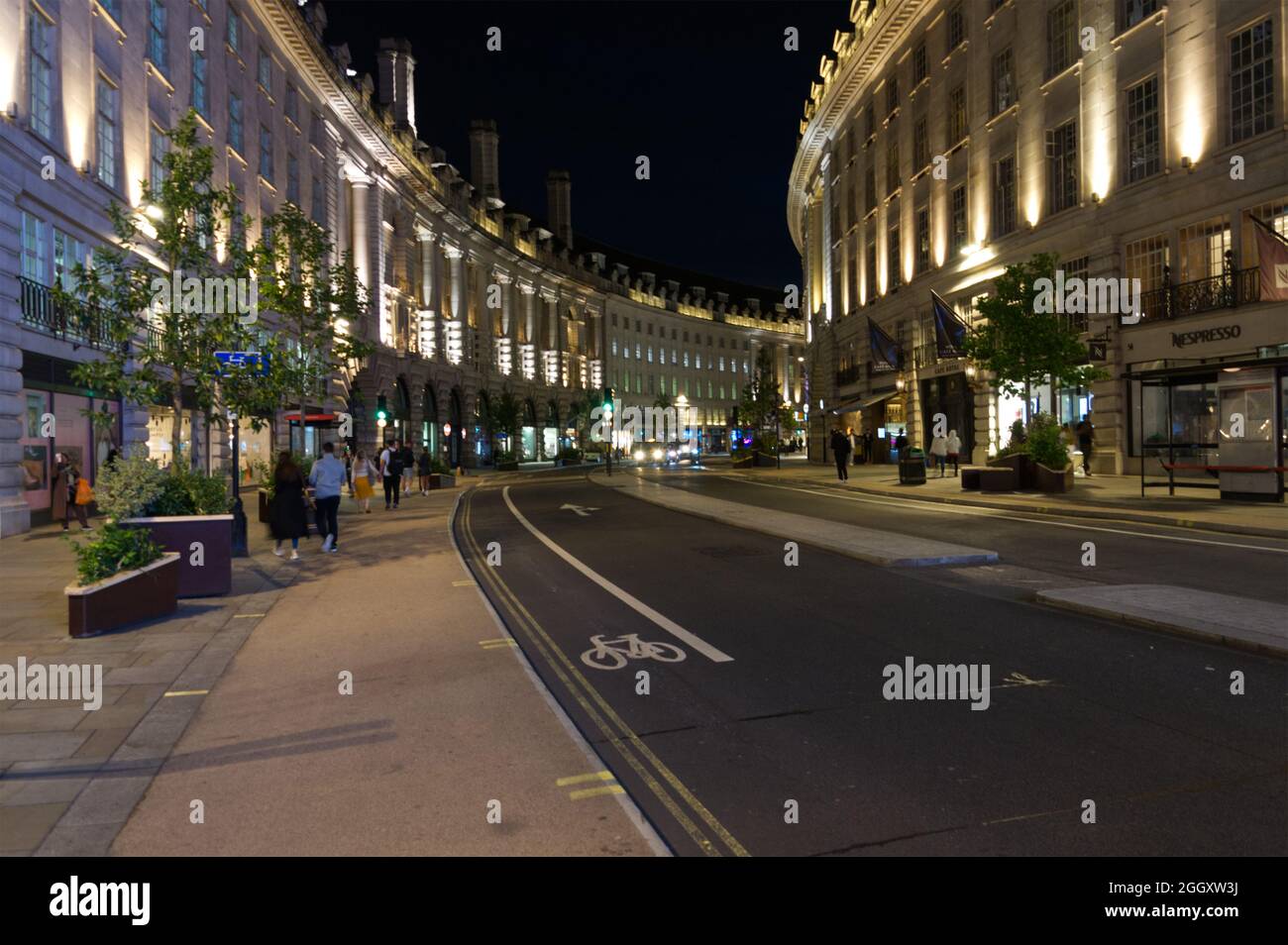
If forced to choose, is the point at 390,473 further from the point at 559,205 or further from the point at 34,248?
the point at 559,205

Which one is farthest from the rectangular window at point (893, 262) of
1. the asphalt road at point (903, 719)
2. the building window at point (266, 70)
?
the asphalt road at point (903, 719)

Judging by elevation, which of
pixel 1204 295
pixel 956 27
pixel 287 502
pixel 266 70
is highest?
pixel 956 27

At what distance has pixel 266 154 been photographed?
127 ft

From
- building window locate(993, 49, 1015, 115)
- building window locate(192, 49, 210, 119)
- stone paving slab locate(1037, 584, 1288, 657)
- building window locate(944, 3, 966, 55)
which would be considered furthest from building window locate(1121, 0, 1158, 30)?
building window locate(192, 49, 210, 119)

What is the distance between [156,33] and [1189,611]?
31.8 metres

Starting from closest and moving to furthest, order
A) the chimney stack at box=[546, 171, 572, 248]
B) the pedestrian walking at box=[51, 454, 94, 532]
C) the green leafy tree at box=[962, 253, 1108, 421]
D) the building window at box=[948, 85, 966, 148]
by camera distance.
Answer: the pedestrian walking at box=[51, 454, 94, 532], the green leafy tree at box=[962, 253, 1108, 421], the building window at box=[948, 85, 966, 148], the chimney stack at box=[546, 171, 572, 248]

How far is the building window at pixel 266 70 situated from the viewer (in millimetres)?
38794

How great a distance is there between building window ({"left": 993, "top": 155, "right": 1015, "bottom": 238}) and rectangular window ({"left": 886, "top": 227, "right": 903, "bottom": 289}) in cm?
917

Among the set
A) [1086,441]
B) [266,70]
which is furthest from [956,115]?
[266,70]

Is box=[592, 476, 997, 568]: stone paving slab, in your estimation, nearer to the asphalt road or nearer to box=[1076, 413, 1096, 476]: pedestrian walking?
the asphalt road

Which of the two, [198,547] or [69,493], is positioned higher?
[69,493]

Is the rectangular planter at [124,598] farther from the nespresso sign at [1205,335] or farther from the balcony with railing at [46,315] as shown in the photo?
the nespresso sign at [1205,335]

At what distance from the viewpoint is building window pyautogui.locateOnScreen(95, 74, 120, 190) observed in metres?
23.5
